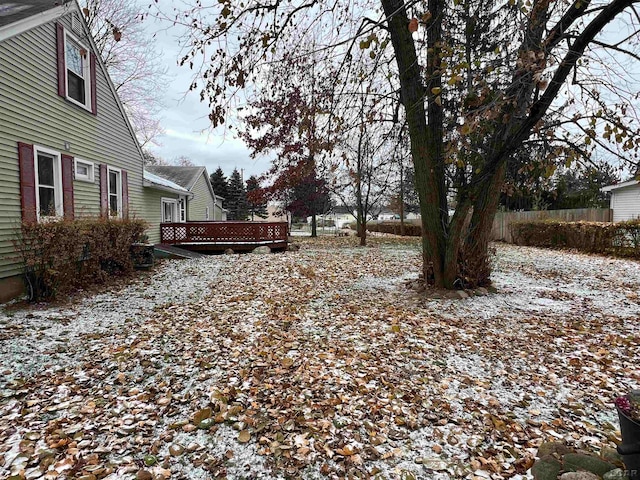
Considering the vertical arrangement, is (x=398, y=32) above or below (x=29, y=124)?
above

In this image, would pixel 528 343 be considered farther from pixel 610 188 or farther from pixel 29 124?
pixel 610 188

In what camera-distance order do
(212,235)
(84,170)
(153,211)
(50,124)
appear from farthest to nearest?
(212,235), (153,211), (84,170), (50,124)

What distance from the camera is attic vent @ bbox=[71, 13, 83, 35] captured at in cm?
796

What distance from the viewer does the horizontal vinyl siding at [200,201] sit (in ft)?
64.6

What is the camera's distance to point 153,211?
13.1m

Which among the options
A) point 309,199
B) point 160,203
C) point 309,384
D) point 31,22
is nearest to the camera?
point 309,384

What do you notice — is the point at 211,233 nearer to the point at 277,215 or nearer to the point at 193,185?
the point at 193,185

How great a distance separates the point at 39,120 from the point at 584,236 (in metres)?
16.2

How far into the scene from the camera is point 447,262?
5984 millimetres

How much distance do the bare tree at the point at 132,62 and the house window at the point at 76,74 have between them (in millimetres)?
8175

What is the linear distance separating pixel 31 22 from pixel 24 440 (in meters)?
7.51

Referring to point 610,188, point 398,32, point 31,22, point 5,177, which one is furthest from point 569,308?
point 610,188

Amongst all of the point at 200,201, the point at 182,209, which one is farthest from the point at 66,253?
the point at 200,201

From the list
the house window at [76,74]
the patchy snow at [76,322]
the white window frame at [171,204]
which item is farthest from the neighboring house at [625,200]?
the house window at [76,74]
